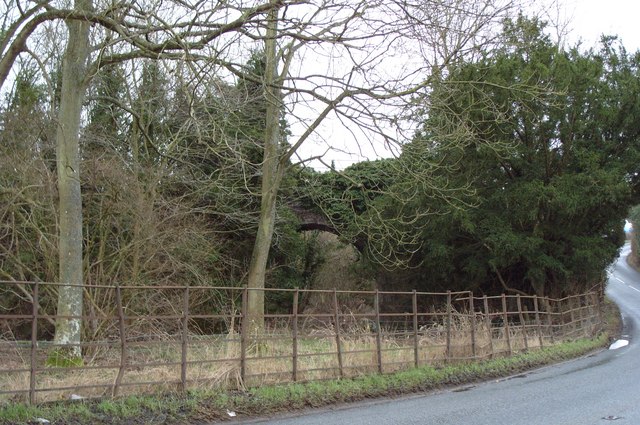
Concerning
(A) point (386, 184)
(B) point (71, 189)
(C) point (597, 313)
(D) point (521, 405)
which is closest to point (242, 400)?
(D) point (521, 405)

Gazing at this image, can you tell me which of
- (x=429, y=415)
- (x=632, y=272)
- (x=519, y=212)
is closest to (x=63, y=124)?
(x=429, y=415)

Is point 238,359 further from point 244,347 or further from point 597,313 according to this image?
point 597,313

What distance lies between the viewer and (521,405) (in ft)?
31.1

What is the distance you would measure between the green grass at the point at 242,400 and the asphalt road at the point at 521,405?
344 mm

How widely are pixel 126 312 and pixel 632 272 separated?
64.2 metres

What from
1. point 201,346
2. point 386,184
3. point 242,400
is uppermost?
point 386,184

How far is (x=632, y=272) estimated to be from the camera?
215ft

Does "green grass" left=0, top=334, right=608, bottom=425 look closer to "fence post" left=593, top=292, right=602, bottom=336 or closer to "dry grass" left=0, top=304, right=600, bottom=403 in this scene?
"dry grass" left=0, top=304, right=600, bottom=403

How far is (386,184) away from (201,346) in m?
13.0

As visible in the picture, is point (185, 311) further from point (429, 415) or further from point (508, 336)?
point (508, 336)

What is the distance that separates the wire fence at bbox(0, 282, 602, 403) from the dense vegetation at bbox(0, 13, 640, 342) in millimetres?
915

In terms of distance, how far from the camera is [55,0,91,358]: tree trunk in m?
9.91

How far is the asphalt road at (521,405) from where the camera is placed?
8.23m

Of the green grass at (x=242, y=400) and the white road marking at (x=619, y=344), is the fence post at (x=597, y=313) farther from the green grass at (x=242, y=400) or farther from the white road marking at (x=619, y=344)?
the green grass at (x=242, y=400)
